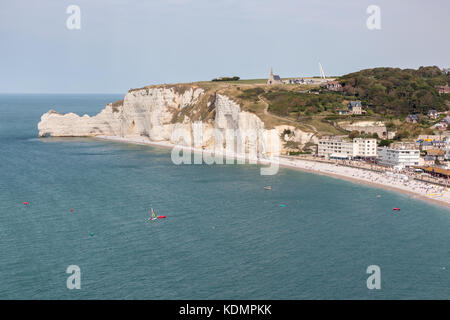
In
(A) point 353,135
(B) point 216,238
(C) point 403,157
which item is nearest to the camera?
(B) point 216,238

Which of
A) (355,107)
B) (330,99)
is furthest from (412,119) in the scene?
(330,99)

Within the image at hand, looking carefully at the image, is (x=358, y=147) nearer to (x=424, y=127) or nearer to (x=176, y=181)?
(x=424, y=127)

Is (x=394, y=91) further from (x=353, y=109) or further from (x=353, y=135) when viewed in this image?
(x=353, y=135)

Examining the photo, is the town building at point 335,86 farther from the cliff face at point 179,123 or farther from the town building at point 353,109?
the cliff face at point 179,123

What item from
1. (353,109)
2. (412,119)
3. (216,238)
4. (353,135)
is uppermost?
(353,109)

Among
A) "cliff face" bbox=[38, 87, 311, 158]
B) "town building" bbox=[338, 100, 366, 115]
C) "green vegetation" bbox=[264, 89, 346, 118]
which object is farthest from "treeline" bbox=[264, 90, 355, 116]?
"cliff face" bbox=[38, 87, 311, 158]

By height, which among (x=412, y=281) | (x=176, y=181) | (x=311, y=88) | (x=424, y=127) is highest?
(x=311, y=88)
